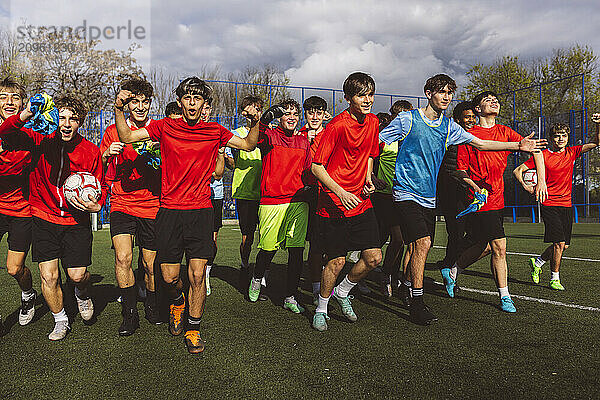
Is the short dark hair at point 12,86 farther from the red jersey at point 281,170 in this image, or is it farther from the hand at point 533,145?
the hand at point 533,145

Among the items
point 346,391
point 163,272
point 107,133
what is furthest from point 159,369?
point 107,133

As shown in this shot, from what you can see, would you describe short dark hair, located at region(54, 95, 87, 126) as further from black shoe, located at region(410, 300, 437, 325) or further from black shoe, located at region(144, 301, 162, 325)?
black shoe, located at region(410, 300, 437, 325)

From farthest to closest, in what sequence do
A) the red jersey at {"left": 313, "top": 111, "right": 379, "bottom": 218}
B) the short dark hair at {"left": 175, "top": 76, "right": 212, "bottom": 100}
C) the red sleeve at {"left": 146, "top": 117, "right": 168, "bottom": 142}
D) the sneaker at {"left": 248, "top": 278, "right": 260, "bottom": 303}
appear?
the sneaker at {"left": 248, "top": 278, "right": 260, "bottom": 303} < the red jersey at {"left": 313, "top": 111, "right": 379, "bottom": 218} < the short dark hair at {"left": 175, "top": 76, "right": 212, "bottom": 100} < the red sleeve at {"left": 146, "top": 117, "right": 168, "bottom": 142}

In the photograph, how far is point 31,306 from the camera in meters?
4.56

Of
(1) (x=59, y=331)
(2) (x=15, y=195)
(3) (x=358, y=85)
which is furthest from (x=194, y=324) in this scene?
(3) (x=358, y=85)

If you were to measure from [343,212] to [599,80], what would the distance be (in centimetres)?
3387

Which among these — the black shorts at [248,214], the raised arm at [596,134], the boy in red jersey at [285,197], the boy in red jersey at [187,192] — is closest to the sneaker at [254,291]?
the boy in red jersey at [285,197]

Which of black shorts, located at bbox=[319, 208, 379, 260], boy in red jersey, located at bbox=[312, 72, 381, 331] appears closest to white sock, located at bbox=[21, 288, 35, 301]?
boy in red jersey, located at bbox=[312, 72, 381, 331]

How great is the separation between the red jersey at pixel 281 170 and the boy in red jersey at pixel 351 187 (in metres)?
0.72

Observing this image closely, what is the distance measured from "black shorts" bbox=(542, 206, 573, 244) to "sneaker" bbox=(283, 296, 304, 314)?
3.45 meters

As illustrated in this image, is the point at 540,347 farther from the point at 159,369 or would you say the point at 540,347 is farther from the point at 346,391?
the point at 159,369

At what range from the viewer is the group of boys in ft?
12.2

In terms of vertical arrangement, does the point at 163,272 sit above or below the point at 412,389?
above

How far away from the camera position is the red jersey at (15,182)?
13.4 ft
